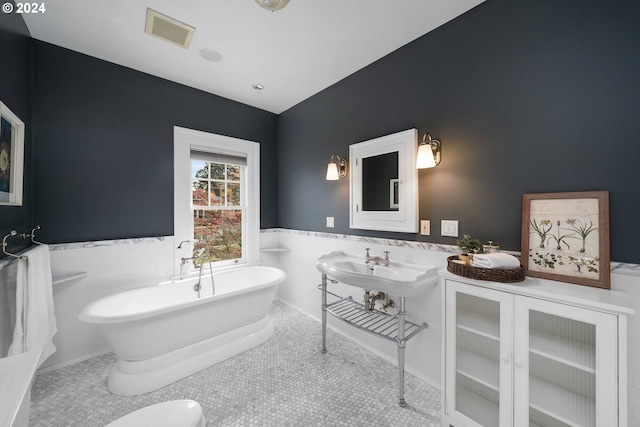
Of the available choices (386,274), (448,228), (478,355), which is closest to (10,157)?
(386,274)

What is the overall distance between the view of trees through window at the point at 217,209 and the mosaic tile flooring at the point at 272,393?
1.23m

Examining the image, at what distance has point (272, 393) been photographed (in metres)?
1.77

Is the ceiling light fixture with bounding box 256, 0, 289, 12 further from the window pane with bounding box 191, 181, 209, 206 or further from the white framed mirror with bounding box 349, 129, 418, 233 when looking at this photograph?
the window pane with bounding box 191, 181, 209, 206

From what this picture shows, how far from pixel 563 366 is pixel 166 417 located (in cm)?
187

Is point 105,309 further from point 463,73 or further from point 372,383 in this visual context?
point 463,73

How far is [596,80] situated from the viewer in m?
1.28

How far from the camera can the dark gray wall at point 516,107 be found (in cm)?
122

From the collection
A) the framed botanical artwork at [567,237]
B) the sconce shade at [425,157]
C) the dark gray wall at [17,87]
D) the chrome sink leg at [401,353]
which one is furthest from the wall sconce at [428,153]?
the dark gray wall at [17,87]

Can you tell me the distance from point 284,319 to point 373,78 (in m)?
2.77

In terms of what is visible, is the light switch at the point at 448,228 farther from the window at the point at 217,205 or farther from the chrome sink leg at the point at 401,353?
the window at the point at 217,205

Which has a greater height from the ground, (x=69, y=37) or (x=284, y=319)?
(x=69, y=37)

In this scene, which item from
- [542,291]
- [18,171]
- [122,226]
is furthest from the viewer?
[122,226]

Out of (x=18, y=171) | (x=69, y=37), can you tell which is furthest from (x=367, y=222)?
(x=69, y=37)

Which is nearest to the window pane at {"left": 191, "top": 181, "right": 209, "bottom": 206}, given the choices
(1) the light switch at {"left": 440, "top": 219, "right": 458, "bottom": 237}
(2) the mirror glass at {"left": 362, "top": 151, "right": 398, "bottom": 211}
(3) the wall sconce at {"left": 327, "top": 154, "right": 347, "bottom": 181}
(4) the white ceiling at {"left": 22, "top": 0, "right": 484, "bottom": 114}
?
(4) the white ceiling at {"left": 22, "top": 0, "right": 484, "bottom": 114}
